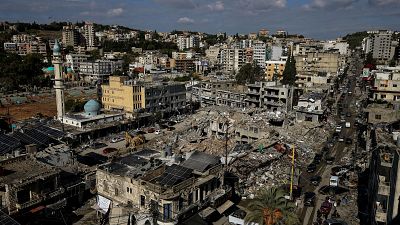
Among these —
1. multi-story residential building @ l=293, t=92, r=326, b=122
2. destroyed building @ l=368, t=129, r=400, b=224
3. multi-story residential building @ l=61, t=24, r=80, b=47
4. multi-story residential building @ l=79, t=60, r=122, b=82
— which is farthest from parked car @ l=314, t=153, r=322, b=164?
multi-story residential building @ l=61, t=24, r=80, b=47

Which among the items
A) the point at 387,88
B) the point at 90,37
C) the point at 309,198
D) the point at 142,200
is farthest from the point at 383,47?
the point at 90,37

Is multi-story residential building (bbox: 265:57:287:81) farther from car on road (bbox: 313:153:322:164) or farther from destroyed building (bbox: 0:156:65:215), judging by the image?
destroyed building (bbox: 0:156:65:215)

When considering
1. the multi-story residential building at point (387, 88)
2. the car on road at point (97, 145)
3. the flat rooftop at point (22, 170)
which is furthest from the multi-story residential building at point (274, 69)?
the flat rooftop at point (22, 170)

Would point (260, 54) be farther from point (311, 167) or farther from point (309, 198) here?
point (309, 198)

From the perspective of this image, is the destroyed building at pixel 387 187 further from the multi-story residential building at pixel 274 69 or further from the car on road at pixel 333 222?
the multi-story residential building at pixel 274 69

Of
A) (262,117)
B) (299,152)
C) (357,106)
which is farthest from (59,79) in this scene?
(357,106)

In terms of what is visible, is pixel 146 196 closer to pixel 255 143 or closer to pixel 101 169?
pixel 101 169
